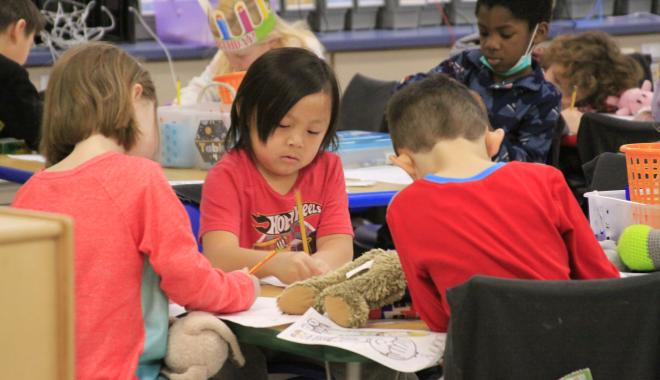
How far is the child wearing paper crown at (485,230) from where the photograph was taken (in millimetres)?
1624

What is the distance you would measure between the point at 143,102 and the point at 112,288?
350 mm

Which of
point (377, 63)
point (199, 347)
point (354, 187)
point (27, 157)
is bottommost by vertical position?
point (377, 63)

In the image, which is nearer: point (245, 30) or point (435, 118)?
point (435, 118)

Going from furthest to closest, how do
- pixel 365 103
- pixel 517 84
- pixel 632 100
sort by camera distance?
1. pixel 365 103
2. pixel 632 100
3. pixel 517 84

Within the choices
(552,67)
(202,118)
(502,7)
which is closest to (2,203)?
(202,118)

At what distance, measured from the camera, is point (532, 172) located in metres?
1.67

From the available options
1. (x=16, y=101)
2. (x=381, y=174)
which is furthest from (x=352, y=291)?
(x=16, y=101)

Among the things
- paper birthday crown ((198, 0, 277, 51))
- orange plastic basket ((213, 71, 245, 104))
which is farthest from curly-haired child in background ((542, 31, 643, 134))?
orange plastic basket ((213, 71, 245, 104))

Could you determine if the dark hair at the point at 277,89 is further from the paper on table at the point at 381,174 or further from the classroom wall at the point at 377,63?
the classroom wall at the point at 377,63

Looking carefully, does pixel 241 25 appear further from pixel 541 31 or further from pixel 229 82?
pixel 541 31

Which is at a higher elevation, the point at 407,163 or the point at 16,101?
the point at 407,163

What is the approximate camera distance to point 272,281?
2023 millimetres

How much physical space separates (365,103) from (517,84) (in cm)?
152

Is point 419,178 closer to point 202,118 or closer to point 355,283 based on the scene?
point 355,283
